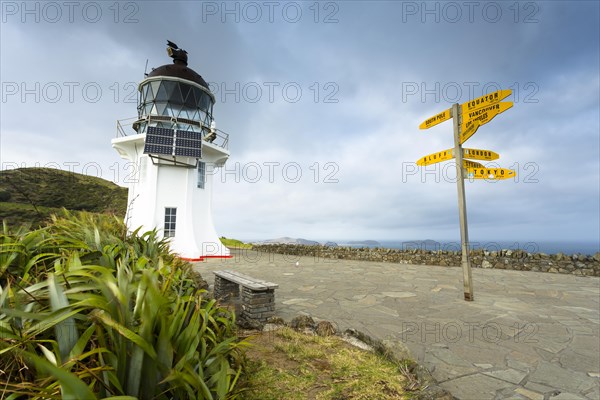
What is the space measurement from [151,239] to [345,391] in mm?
3378

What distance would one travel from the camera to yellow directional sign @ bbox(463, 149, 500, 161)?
19.0ft

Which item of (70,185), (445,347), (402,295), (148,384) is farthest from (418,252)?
(70,185)

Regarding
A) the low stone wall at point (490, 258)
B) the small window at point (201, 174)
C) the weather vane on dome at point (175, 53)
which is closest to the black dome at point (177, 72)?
the weather vane on dome at point (175, 53)

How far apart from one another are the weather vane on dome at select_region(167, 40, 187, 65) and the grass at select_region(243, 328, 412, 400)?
17.3 meters

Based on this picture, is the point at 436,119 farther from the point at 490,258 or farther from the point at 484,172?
the point at 490,258

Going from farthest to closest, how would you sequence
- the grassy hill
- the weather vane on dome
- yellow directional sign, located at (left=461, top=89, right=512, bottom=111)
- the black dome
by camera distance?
the grassy hill
the weather vane on dome
the black dome
yellow directional sign, located at (left=461, top=89, right=512, bottom=111)

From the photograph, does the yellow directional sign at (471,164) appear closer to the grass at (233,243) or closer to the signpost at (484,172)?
the signpost at (484,172)

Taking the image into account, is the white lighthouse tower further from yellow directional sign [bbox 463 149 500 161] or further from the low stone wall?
yellow directional sign [bbox 463 149 500 161]

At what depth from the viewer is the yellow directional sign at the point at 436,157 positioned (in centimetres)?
597

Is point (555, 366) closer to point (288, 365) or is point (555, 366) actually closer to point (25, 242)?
point (288, 365)

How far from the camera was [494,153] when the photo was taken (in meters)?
5.88

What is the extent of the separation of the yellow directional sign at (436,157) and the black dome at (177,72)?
13.2 m

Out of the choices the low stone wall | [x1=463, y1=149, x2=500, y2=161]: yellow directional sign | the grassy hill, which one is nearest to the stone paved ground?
the low stone wall

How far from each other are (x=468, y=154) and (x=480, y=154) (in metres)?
0.27
